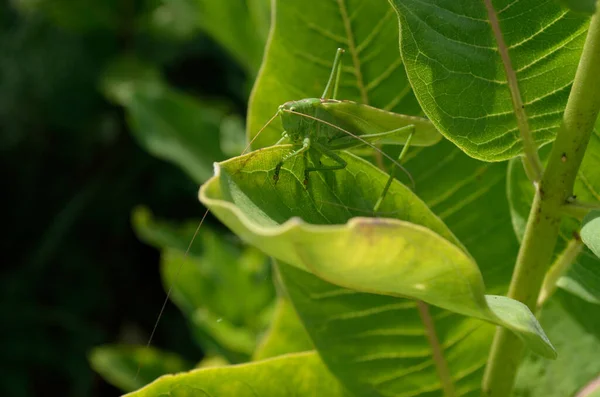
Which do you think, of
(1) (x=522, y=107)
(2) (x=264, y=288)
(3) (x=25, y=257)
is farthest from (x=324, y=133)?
(3) (x=25, y=257)

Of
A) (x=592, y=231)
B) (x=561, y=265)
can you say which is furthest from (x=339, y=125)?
(x=592, y=231)

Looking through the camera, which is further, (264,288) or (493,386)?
(264,288)

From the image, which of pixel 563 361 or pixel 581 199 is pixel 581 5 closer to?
pixel 581 199

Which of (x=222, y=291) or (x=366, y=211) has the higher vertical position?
(x=366, y=211)

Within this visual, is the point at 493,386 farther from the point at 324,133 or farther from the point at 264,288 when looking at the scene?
the point at 264,288

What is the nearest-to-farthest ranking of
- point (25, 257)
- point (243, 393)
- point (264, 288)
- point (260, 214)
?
point (260, 214) < point (243, 393) < point (264, 288) < point (25, 257)

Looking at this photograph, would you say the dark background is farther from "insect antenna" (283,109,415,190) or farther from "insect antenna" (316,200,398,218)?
"insect antenna" (316,200,398,218)
